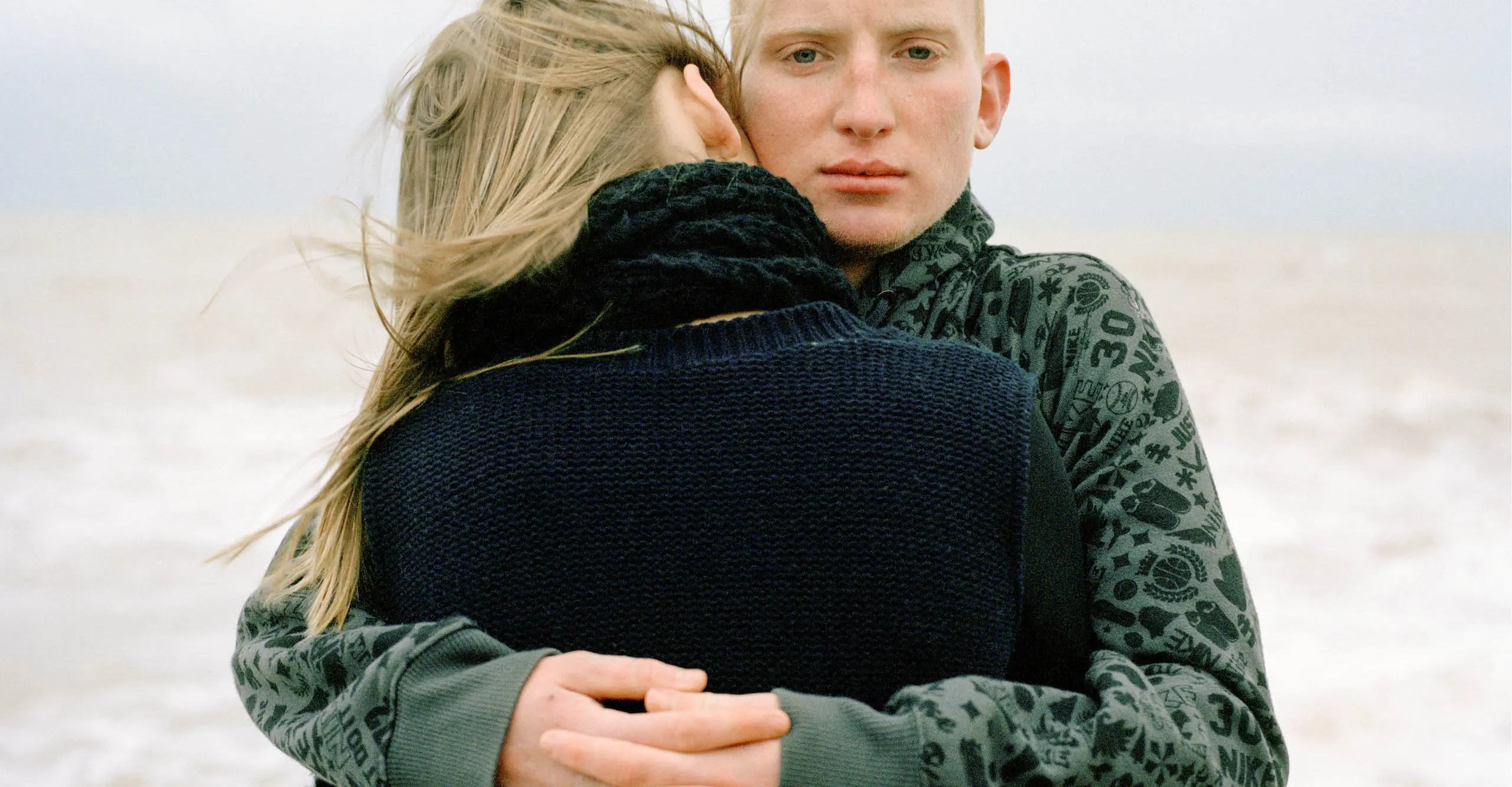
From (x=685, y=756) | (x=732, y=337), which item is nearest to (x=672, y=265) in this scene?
(x=732, y=337)

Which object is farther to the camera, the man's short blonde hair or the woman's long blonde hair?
the man's short blonde hair

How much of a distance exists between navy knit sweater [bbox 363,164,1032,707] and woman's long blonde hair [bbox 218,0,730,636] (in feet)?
0.30

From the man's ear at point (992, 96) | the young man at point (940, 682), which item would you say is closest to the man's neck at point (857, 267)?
the young man at point (940, 682)

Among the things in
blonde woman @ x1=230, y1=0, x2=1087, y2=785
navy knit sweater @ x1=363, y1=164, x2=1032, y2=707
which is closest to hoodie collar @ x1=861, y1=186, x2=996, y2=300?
blonde woman @ x1=230, y1=0, x2=1087, y2=785

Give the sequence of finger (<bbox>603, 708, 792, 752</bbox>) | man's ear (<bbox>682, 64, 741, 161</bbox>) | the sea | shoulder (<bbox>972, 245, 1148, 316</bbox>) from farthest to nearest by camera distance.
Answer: the sea, shoulder (<bbox>972, 245, 1148, 316</bbox>), man's ear (<bbox>682, 64, 741, 161</bbox>), finger (<bbox>603, 708, 792, 752</bbox>)

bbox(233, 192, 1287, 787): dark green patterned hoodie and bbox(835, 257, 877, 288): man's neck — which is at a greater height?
bbox(835, 257, 877, 288): man's neck

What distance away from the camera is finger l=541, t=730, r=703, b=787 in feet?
3.44

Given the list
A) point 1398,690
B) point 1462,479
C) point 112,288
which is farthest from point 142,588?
point 112,288

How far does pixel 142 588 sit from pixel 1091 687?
6615 millimetres

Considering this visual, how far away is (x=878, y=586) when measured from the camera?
1.10 metres

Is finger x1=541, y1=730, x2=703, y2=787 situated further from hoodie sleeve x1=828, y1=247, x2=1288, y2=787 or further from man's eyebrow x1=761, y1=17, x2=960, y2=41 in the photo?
man's eyebrow x1=761, y1=17, x2=960, y2=41

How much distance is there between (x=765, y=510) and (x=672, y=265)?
0.82ft

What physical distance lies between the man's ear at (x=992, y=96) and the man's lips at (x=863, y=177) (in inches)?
9.6

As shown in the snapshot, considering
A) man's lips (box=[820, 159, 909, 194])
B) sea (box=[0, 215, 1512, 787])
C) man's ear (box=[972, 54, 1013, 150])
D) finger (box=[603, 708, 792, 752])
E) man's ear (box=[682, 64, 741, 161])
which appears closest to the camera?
finger (box=[603, 708, 792, 752])
